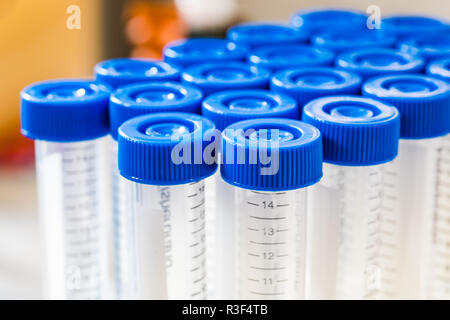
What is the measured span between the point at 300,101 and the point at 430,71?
0.17 metres

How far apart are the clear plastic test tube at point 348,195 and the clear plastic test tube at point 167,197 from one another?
0.37 feet

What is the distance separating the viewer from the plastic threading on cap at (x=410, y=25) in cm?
98

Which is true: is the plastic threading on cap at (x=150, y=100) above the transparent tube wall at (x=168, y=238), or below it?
above

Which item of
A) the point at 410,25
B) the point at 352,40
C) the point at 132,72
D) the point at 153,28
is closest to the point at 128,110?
the point at 132,72

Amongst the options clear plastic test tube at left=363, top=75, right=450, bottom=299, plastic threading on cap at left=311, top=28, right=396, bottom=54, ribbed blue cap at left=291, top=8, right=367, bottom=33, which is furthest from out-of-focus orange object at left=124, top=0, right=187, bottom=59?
clear plastic test tube at left=363, top=75, right=450, bottom=299

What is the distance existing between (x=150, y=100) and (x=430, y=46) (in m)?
0.39

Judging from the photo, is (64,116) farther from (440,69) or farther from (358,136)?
(440,69)

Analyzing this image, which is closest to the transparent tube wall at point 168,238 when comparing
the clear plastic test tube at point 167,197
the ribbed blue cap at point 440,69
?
the clear plastic test tube at point 167,197

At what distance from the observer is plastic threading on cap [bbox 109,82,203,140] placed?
2.38 feet

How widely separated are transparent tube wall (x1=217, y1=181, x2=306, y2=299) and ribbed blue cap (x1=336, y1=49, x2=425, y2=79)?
23 cm

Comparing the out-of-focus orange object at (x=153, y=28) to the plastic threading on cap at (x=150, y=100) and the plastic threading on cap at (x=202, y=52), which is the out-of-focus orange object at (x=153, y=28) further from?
the plastic threading on cap at (x=150, y=100)

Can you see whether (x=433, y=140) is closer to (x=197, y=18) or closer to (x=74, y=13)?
Answer: (x=74, y=13)

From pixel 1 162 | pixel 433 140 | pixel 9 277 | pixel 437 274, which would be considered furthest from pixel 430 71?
pixel 1 162

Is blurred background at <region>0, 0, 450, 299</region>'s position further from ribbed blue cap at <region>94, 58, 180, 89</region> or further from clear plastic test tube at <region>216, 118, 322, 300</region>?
clear plastic test tube at <region>216, 118, 322, 300</region>
